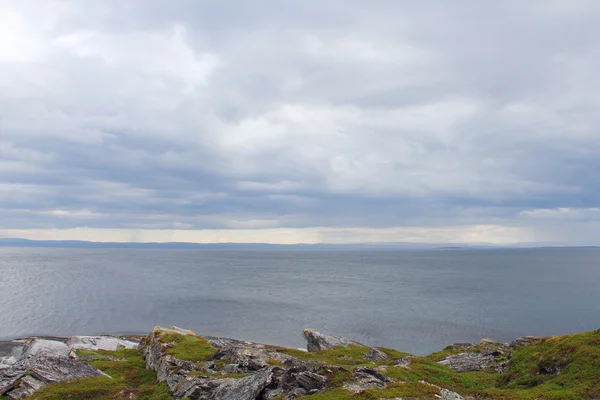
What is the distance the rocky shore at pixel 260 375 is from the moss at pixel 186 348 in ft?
0.29

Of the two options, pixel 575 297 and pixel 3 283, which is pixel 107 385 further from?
pixel 3 283

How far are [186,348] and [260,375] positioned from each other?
16892 millimetres

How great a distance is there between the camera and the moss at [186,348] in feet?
115

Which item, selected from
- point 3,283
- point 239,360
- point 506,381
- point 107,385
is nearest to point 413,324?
point 506,381

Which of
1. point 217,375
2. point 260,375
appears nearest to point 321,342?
point 217,375

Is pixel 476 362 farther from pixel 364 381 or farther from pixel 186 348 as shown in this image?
pixel 186 348

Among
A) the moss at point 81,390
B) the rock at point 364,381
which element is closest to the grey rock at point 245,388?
the rock at point 364,381

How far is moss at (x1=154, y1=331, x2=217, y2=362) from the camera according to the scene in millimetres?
35178

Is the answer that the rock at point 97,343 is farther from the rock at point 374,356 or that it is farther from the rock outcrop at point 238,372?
the rock at point 374,356

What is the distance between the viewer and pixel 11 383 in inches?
1126

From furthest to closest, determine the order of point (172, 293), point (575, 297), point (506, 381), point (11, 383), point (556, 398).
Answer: point (172, 293) → point (575, 297) → point (506, 381) → point (11, 383) → point (556, 398)

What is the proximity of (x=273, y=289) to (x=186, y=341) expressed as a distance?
384 feet

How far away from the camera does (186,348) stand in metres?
38.0

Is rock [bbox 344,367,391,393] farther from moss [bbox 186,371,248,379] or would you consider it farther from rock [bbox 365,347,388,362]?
rock [bbox 365,347,388,362]
